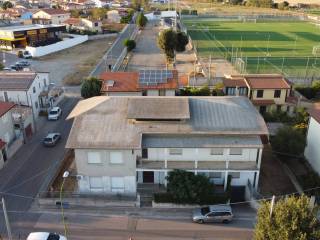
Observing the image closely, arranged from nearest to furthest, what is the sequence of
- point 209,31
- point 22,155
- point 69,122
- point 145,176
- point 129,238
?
point 129,238
point 145,176
point 22,155
point 69,122
point 209,31

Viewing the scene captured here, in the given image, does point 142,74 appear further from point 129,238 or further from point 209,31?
point 209,31

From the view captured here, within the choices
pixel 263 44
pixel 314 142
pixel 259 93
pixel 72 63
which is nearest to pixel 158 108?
pixel 314 142

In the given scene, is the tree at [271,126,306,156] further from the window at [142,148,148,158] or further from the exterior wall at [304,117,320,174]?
the window at [142,148,148,158]

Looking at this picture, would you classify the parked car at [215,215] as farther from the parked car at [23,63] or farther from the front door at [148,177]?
the parked car at [23,63]

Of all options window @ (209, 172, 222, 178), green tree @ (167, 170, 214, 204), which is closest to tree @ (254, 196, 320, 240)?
green tree @ (167, 170, 214, 204)

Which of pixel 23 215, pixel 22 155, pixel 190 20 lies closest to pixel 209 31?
pixel 190 20

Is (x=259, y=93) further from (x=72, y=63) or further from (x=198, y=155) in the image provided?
(x=72, y=63)

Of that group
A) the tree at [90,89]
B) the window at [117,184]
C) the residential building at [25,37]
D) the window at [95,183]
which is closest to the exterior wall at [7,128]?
the tree at [90,89]
